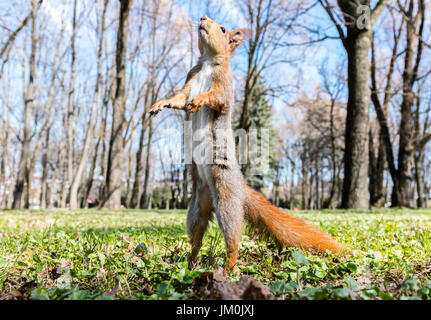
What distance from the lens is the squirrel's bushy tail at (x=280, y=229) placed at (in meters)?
3.07

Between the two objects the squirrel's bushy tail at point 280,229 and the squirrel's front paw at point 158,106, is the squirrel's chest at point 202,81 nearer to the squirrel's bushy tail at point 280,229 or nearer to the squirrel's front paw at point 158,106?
the squirrel's front paw at point 158,106

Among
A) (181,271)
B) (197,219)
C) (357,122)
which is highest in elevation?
(357,122)

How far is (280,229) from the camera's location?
3.11 m

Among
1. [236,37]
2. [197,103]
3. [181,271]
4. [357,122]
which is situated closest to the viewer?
[181,271]

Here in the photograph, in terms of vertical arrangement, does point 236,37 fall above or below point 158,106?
above

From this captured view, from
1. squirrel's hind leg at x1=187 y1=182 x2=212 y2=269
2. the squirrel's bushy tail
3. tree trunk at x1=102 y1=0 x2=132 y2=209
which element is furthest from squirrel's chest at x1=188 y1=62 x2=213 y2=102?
tree trunk at x1=102 y1=0 x2=132 y2=209

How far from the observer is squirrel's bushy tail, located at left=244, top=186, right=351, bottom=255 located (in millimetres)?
3072

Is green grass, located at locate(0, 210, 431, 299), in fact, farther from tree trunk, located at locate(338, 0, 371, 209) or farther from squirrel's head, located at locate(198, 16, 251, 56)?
tree trunk, located at locate(338, 0, 371, 209)

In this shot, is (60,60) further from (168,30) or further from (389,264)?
(389,264)

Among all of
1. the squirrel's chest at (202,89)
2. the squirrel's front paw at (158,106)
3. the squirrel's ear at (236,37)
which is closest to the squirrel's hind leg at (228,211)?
the squirrel's chest at (202,89)

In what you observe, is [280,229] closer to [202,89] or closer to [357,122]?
[202,89]

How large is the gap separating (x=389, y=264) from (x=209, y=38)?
239cm

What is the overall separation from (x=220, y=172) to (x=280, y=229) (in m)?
0.97

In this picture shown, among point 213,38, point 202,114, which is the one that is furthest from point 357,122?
point 202,114
